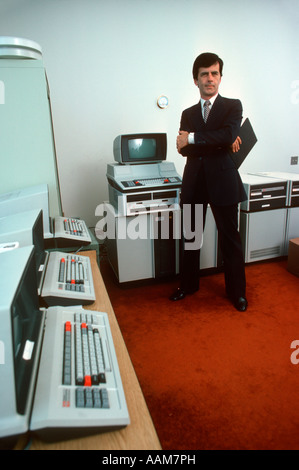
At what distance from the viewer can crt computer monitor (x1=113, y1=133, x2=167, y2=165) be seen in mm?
2604

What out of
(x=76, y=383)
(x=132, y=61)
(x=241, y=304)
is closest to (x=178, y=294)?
(x=241, y=304)

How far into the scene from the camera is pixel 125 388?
0.72 metres

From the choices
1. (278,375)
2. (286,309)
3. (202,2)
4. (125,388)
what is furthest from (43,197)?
(202,2)

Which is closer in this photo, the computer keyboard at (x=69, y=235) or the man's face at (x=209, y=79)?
the computer keyboard at (x=69, y=235)

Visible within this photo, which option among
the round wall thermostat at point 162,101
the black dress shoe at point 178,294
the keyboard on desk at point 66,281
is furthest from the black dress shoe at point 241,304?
the round wall thermostat at point 162,101

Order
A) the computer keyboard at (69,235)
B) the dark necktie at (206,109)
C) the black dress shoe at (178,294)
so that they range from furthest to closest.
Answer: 1. the black dress shoe at (178,294)
2. the dark necktie at (206,109)
3. the computer keyboard at (69,235)

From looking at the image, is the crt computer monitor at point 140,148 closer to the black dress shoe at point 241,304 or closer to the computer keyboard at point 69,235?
the computer keyboard at point 69,235

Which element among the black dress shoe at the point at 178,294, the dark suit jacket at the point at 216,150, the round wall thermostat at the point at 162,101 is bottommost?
the black dress shoe at the point at 178,294

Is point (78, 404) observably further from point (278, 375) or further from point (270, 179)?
point (270, 179)

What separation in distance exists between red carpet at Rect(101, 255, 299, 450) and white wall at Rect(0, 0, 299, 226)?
132 cm

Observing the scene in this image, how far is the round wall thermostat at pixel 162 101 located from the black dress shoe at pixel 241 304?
194 centimetres

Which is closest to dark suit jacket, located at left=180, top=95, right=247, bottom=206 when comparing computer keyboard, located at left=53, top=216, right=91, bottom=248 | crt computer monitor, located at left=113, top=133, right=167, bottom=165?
crt computer monitor, located at left=113, top=133, right=167, bottom=165

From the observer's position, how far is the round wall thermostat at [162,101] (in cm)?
314

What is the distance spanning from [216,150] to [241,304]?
1.09 meters
